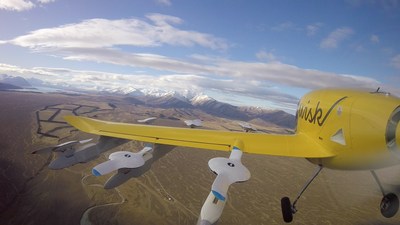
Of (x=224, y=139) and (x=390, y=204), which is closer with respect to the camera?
(x=390, y=204)

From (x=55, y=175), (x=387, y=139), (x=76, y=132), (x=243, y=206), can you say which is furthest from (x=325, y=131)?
(x=76, y=132)

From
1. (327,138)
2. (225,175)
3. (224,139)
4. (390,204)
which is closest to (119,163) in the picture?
(225,175)

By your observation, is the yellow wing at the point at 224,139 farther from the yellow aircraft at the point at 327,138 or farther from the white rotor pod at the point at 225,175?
the white rotor pod at the point at 225,175

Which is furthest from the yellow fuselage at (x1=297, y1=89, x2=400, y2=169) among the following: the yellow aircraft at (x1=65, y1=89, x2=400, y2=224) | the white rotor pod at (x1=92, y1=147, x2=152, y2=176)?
the white rotor pod at (x1=92, y1=147, x2=152, y2=176)

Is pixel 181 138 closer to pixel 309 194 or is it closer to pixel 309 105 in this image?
pixel 309 105

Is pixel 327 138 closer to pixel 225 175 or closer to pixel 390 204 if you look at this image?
pixel 390 204

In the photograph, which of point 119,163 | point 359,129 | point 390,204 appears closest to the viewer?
point 119,163

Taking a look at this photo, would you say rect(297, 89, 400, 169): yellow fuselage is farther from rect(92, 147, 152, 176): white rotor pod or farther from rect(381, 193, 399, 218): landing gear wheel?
rect(92, 147, 152, 176): white rotor pod
